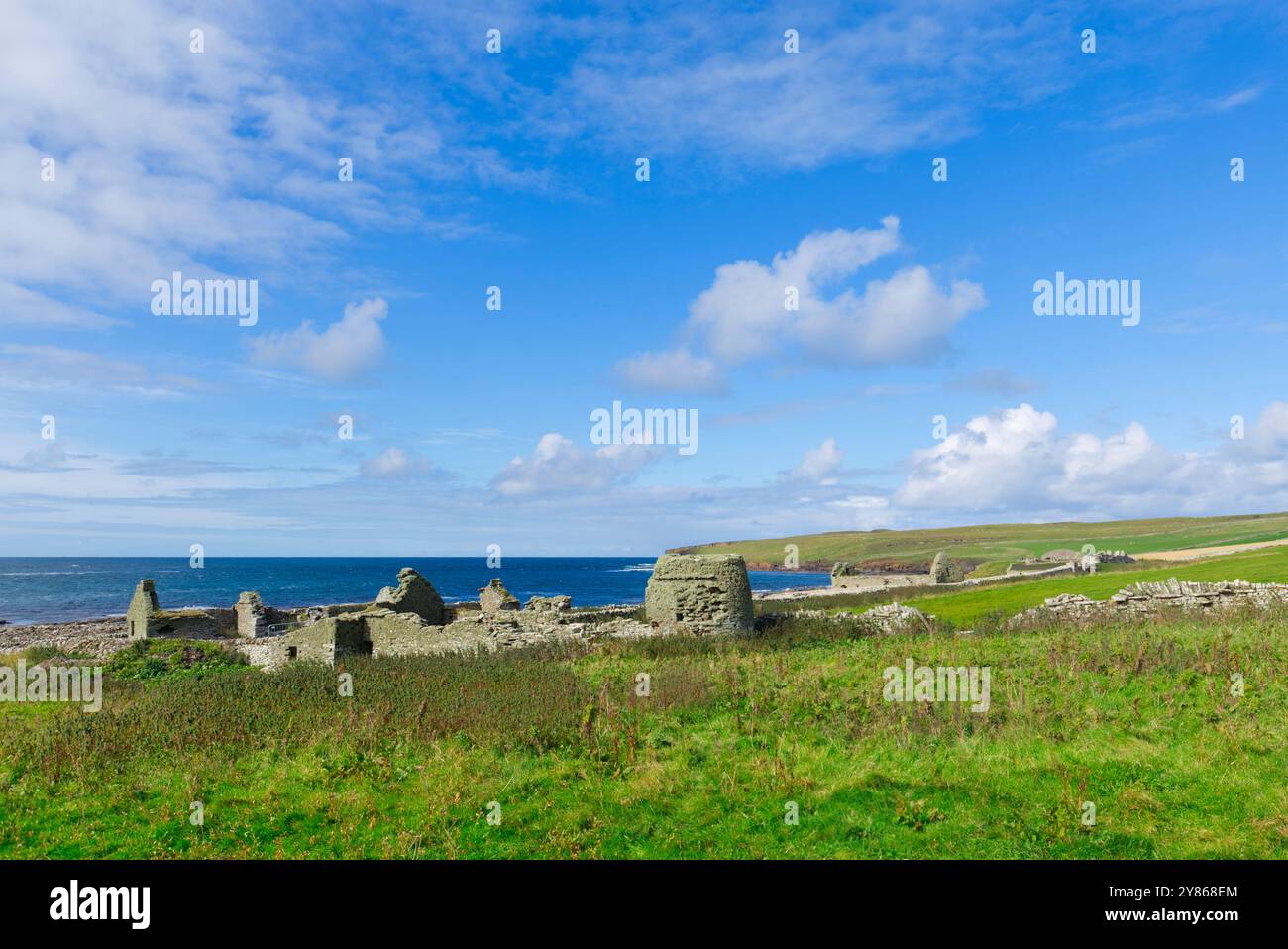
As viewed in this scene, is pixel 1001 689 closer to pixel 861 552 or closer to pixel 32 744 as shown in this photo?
pixel 32 744

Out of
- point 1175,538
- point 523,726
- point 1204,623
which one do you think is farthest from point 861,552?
point 523,726

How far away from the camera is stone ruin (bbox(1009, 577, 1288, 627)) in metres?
19.9

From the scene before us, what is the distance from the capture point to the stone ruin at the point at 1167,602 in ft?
65.3

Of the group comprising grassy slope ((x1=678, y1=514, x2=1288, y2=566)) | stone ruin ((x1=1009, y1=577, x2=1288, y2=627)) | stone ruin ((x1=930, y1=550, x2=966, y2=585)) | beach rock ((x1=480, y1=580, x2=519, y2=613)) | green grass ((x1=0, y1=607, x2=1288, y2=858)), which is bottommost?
grassy slope ((x1=678, y1=514, x2=1288, y2=566))

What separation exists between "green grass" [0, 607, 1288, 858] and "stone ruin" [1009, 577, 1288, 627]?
205 inches

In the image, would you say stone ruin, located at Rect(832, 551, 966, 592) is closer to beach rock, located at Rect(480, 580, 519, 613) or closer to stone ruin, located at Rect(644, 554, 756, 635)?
beach rock, located at Rect(480, 580, 519, 613)

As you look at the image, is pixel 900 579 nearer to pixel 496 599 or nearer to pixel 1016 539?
pixel 496 599

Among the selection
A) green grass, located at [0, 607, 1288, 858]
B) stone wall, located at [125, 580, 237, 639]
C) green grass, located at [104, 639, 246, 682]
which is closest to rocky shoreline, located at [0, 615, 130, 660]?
stone wall, located at [125, 580, 237, 639]

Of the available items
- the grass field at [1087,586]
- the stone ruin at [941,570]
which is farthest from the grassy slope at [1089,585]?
the stone ruin at [941,570]

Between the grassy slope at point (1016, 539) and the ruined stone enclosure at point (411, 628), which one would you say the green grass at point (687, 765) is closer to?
the ruined stone enclosure at point (411, 628)

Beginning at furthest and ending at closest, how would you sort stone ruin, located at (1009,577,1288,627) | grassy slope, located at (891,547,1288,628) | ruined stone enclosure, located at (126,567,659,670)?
1. grassy slope, located at (891,547,1288,628)
2. ruined stone enclosure, located at (126,567,659,670)
3. stone ruin, located at (1009,577,1288,627)

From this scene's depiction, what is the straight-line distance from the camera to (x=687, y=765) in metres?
9.94

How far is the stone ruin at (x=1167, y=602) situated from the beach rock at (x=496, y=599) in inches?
809
